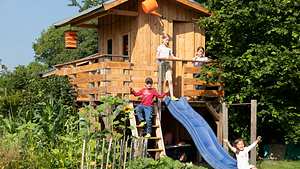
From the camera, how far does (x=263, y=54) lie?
13875mm

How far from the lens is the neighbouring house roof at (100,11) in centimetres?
1459

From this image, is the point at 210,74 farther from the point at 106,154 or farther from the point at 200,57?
the point at 106,154

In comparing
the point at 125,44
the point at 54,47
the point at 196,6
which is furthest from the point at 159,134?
the point at 54,47

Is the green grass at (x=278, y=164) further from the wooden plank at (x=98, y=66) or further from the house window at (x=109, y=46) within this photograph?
the house window at (x=109, y=46)

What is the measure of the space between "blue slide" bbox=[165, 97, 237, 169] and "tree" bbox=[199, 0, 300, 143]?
4.76ft

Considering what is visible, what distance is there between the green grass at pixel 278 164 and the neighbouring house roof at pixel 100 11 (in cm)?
474

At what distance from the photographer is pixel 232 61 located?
14.3 meters

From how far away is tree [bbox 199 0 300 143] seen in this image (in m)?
13.7

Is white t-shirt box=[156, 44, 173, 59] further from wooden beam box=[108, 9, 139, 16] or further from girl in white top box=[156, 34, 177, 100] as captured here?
wooden beam box=[108, 9, 139, 16]

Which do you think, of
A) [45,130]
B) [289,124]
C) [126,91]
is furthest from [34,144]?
[289,124]

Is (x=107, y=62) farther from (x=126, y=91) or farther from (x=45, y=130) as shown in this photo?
(x=45, y=130)

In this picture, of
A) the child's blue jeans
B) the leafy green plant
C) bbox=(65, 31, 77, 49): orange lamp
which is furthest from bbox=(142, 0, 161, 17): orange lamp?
bbox=(65, 31, 77, 49): orange lamp

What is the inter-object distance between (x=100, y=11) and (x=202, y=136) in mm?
4627

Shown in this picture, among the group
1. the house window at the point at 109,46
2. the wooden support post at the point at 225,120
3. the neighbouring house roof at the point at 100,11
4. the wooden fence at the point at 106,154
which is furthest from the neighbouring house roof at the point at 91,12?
the wooden fence at the point at 106,154
